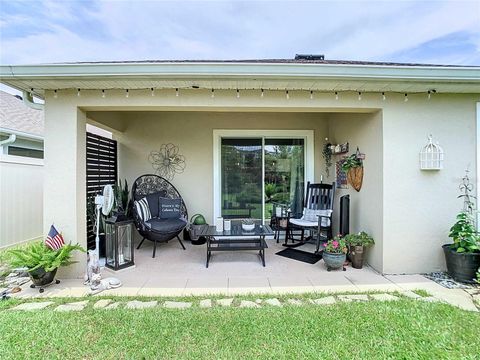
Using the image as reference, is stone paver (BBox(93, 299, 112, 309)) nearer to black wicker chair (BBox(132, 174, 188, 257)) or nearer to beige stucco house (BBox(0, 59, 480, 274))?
beige stucco house (BBox(0, 59, 480, 274))

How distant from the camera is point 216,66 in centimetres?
311

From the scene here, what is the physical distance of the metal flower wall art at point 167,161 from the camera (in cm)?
600

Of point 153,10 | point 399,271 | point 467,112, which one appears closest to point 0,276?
point 399,271

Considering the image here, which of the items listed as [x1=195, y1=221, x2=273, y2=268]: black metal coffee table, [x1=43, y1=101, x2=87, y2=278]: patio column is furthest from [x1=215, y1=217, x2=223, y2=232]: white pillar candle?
[x1=43, y1=101, x2=87, y2=278]: patio column

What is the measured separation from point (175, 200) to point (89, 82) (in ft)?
9.08

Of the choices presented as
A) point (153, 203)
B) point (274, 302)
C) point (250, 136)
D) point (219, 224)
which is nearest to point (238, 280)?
point (274, 302)

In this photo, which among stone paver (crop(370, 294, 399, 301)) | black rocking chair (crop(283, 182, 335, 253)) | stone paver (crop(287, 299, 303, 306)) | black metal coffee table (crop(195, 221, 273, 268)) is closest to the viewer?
stone paver (crop(287, 299, 303, 306))

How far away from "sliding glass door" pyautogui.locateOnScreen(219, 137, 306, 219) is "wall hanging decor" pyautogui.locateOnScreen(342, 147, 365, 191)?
4.91ft

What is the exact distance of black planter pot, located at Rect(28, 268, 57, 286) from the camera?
3255 millimetres

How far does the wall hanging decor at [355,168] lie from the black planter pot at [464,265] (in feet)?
5.01

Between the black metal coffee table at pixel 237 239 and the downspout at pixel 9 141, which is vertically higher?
the downspout at pixel 9 141

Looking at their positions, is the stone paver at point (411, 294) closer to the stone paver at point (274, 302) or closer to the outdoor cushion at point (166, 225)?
the stone paver at point (274, 302)

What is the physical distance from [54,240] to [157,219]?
1938 millimetres

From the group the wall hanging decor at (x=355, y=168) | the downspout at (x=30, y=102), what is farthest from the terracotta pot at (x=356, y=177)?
the downspout at (x=30, y=102)
